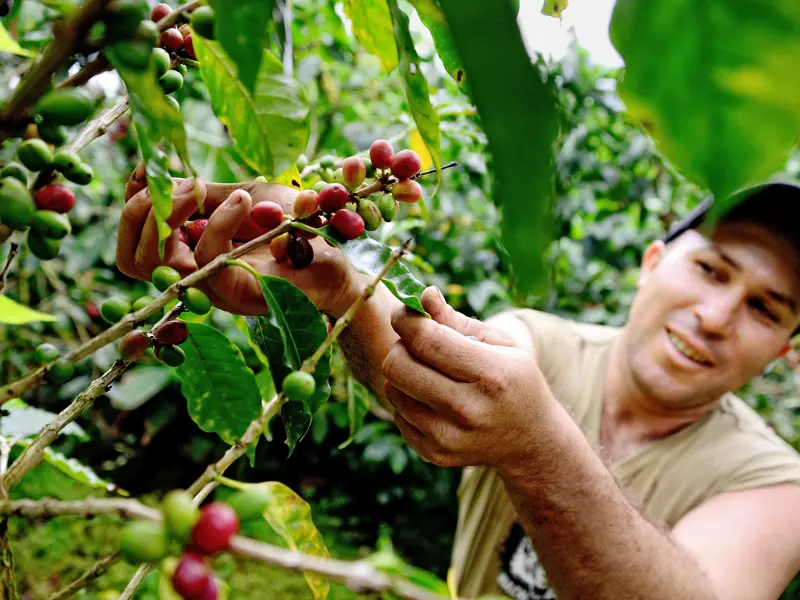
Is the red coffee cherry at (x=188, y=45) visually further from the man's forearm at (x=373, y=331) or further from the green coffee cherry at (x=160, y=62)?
A: the man's forearm at (x=373, y=331)

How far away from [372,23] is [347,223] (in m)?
0.22

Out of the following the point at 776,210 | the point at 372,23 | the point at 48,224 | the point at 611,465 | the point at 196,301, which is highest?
the point at 372,23

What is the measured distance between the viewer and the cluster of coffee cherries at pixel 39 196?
39 centimetres

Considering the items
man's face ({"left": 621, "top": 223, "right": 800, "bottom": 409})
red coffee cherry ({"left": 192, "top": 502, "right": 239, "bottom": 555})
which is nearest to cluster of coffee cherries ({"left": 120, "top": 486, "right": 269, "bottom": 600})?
red coffee cherry ({"left": 192, "top": 502, "right": 239, "bottom": 555})

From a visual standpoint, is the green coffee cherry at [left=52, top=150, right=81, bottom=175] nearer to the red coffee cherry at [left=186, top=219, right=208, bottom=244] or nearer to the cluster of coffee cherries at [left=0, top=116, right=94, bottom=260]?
the cluster of coffee cherries at [left=0, top=116, right=94, bottom=260]

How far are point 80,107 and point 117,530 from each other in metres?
2.89

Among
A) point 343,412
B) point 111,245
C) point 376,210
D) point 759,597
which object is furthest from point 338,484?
point 376,210

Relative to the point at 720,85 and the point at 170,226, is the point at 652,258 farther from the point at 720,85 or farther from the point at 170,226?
the point at 720,85

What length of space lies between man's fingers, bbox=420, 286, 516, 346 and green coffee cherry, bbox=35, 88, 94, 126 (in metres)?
0.50

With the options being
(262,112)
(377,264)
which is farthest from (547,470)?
(262,112)

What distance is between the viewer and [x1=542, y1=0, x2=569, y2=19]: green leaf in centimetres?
60

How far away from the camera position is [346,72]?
306 cm

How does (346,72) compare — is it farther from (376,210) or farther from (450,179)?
(376,210)

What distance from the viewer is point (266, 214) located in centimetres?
68
